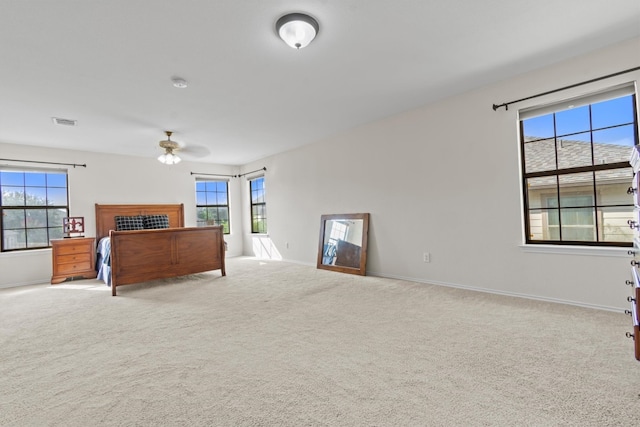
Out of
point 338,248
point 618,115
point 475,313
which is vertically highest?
point 618,115

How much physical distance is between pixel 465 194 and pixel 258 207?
4898 mm

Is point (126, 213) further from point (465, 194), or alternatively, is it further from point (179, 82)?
point (465, 194)

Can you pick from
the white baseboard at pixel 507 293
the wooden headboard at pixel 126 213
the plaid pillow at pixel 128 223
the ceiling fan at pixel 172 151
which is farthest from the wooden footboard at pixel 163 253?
the white baseboard at pixel 507 293

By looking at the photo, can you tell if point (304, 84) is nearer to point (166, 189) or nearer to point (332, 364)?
point (332, 364)

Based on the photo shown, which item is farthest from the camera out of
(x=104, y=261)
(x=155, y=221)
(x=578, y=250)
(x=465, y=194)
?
(x=155, y=221)

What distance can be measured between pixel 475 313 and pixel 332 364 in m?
1.57

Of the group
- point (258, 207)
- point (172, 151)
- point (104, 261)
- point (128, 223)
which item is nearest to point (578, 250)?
point (172, 151)

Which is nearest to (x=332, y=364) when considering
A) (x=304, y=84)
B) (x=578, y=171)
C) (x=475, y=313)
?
(x=475, y=313)

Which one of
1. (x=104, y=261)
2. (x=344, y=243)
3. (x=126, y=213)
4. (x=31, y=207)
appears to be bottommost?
(x=104, y=261)

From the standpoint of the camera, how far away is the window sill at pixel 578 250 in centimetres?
257

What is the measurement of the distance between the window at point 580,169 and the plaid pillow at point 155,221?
608 centimetres

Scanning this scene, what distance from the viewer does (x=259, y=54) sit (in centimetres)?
253

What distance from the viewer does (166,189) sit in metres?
6.40

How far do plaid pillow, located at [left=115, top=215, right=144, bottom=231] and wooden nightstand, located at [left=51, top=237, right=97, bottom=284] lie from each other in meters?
0.51
